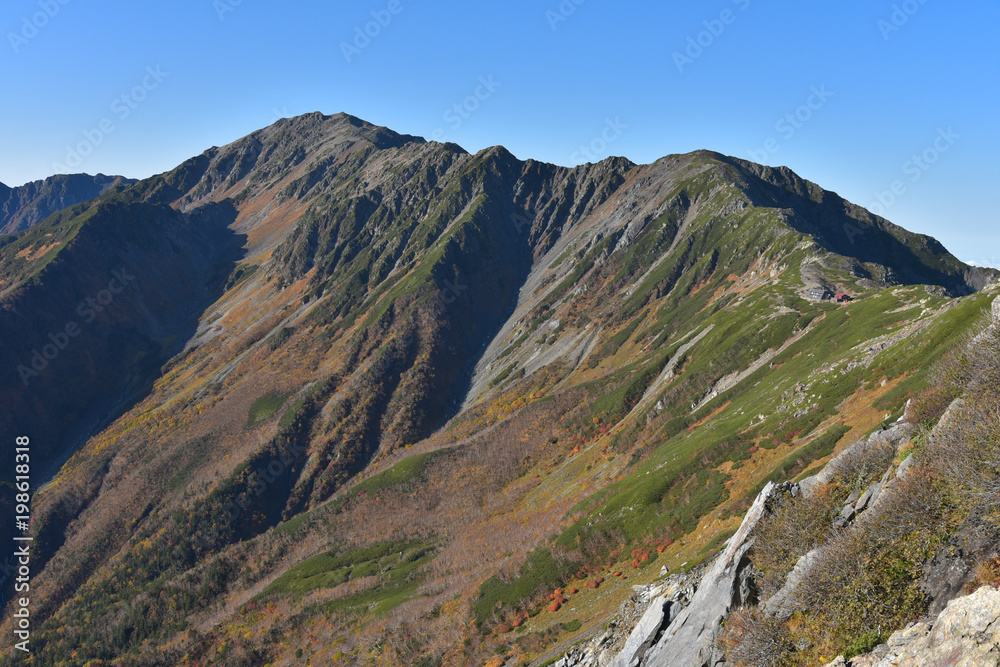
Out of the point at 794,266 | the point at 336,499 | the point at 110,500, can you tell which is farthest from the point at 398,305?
the point at 794,266

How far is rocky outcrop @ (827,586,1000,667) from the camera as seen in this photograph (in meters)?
12.3

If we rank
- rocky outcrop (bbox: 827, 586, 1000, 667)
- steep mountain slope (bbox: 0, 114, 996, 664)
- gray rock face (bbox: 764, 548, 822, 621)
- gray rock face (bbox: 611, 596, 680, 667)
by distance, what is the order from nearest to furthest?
rocky outcrop (bbox: 827, 586, 1000, 667), gray rock face (bbox: 764, 548, 822, 621), gray rock face (bbox: 611, 596, 680, 667), steep mountain slope (bbox: 0, 114, 996, 664)

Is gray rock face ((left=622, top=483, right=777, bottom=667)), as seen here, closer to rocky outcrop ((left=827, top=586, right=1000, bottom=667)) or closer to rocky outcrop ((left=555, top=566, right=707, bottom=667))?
rocky outcrop ((left=555, top=566, right=707, bottom=667))

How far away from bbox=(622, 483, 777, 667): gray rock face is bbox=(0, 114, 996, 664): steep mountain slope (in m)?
16.4

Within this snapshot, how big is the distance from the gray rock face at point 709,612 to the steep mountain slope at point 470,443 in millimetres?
16417

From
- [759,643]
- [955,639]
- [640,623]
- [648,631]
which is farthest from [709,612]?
[955,639]

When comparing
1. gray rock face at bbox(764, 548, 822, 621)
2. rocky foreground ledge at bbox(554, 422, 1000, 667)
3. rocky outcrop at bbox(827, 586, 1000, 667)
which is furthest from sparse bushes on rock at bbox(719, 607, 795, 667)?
rocky outcrop at bbox(827, 586, 1000, 667)

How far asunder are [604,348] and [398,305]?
84.7 m

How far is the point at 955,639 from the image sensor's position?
13070 mm

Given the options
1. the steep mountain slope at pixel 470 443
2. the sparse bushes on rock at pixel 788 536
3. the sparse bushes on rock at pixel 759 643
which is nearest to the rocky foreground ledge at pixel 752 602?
the sparse bushes on rock at pixel 788 536

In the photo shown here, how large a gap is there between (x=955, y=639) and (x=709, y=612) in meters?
10.5

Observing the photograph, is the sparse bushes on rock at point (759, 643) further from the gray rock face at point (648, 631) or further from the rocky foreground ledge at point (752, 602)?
the gray rock face at point (648, 631)

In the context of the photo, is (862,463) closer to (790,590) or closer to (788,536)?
(788,536)

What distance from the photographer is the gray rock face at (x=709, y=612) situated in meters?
21.3
